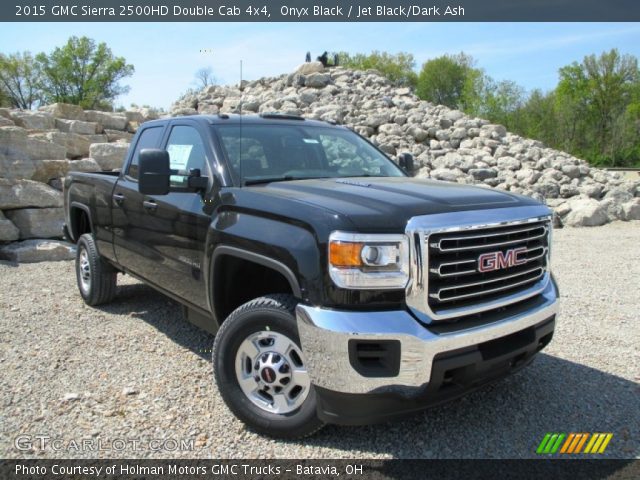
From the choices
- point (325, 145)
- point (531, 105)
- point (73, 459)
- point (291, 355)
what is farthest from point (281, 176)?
point (531, 105)

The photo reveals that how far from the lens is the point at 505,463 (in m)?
2.97

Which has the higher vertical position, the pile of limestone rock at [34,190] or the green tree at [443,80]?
the green tree at [443,80]

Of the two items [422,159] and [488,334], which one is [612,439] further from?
[422,159]

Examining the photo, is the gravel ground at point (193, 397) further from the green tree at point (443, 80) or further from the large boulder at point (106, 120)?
the green tree at point (443, 80)

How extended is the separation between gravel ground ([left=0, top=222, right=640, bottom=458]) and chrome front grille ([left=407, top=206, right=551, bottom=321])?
2.94 feet

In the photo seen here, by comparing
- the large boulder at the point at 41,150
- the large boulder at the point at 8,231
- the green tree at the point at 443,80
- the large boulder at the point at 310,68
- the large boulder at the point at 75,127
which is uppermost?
the green tree at the point at 443,80

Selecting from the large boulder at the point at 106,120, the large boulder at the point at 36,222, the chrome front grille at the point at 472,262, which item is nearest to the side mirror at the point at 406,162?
the chrome front grille at the point at 472,262

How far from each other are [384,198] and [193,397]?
201 cm

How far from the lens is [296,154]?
4.12 metres

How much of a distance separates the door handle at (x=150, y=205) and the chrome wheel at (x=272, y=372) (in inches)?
65.2

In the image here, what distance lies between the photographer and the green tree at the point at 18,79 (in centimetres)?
5084

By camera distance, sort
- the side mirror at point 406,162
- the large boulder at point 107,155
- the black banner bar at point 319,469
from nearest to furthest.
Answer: the black banner bar at point 319,469 → the side mirror at point 406,162 → the large boulder at point 107,155

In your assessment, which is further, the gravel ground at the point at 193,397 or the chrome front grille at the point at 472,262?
the gravel ground at the point at 193,397

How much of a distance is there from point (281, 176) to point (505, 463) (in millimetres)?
2354
